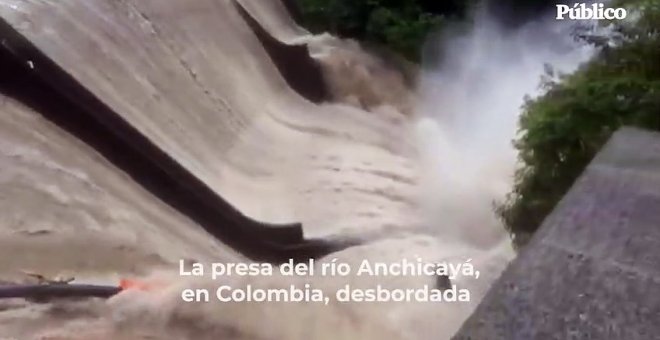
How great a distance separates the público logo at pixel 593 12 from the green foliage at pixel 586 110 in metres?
0.02

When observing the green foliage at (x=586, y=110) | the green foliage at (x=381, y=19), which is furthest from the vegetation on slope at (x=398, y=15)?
the green foliage at (x=586, y=110)

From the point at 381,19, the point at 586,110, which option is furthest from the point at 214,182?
the point at 586,110

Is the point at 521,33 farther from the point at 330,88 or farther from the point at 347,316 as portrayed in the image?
the point at 347,316

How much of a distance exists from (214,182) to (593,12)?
0.57m

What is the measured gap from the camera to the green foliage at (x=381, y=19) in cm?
131

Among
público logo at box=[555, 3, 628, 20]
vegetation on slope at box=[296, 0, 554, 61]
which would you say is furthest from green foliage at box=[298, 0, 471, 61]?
público logo at box=[555, 3, 628, 20]

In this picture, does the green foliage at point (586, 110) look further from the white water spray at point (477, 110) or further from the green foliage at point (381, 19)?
the green foliage at point (381, 19)

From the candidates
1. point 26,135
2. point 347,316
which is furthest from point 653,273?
point 26,135

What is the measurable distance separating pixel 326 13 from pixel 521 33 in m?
0.29

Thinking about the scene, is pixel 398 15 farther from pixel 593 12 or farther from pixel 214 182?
pixel 214 182

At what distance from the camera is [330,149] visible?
4.04ft

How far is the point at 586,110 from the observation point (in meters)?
1.22

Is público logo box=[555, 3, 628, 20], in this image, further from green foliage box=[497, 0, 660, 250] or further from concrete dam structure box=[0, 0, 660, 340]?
concrete dam structure box=[0, 0, 660, 340]

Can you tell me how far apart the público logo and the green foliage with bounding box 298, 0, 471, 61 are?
0.16 m
